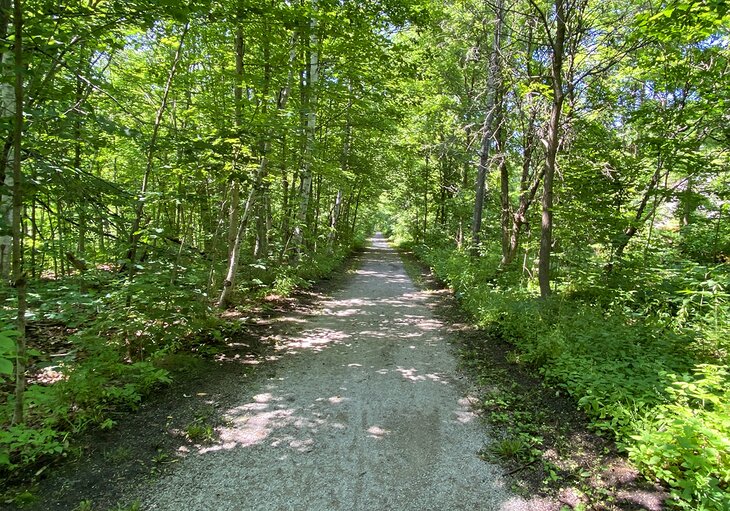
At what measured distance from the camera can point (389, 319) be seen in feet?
26.1

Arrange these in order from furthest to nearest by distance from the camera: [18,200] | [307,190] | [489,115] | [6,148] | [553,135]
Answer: [307,190]
[489,115]
[553,135]
[6,148]
[18,200]

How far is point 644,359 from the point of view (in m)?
4.32

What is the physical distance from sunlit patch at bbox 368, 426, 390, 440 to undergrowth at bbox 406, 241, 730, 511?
3.64 feet

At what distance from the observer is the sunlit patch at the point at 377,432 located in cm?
360

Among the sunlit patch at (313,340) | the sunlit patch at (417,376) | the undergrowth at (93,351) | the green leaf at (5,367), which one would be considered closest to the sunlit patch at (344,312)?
the sunlit patch at (313,340)

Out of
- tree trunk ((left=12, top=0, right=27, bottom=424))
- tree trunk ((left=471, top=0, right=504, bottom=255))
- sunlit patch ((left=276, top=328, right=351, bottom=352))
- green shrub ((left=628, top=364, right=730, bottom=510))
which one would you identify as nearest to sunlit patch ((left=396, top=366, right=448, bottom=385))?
sunlit patch ((left=276, top=328, right=351, bottom=352))

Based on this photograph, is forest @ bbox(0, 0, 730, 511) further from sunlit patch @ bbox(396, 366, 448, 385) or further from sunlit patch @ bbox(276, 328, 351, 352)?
sunlit patch @ bbox(396, 366, 448, 385)

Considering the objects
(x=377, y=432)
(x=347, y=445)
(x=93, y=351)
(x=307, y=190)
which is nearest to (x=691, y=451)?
(x=377, y=432)

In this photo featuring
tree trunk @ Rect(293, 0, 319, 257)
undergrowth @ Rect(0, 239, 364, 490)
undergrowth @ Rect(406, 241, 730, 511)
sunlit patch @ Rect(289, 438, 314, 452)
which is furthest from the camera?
tree trunk @ Rect(293, 0, 319, 257)

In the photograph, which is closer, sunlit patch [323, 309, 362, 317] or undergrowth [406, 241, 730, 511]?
undergrowth [406, 241, 730, 511]

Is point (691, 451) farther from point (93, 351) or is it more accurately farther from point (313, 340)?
point (93, 351)

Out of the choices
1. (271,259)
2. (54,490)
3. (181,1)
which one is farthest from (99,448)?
(271,259)

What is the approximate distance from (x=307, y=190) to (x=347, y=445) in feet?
29.1

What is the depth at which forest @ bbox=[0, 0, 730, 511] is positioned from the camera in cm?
321
